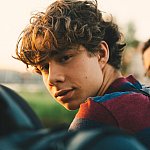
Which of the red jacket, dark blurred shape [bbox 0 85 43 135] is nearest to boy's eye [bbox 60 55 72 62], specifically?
the red jacket

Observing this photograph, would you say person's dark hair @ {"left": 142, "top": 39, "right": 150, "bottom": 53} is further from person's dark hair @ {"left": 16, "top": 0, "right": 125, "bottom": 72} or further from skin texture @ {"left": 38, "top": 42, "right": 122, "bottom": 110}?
skin texture @ {"left": 38, "top": 42, "right": 122, "bottom": 110}

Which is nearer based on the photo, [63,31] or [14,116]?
[14,116]

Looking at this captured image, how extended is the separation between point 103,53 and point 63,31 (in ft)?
0.98

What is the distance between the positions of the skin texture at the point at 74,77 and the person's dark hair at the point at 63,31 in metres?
0.05

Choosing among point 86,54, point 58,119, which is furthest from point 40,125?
point 58,119

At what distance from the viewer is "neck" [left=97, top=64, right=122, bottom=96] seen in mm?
2250

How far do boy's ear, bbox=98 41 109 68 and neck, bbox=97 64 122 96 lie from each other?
0.03m

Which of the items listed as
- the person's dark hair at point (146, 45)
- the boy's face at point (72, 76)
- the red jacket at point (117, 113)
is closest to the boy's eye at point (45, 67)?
the boy's face at point (72, 76)

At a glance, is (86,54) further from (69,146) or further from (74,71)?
(69,146)

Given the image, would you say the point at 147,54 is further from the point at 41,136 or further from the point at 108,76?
the point at 41,136

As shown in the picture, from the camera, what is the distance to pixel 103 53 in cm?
250

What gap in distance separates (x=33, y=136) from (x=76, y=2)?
5.88ft

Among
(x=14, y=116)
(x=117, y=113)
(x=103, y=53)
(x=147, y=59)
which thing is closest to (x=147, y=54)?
(x=147, y=59)

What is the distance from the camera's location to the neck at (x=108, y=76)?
7.38 feet
